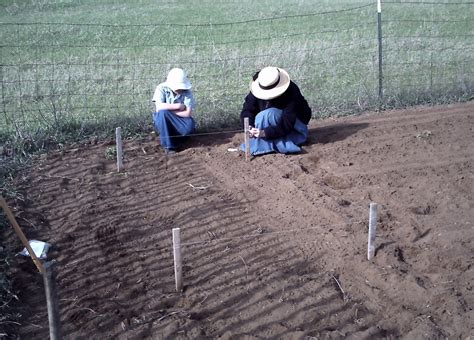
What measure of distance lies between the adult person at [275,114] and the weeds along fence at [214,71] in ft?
3.75

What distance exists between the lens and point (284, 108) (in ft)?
23.2

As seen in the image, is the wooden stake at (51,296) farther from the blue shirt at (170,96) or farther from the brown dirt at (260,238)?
the blue shirt at (170,96)

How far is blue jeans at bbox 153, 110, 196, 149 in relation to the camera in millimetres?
7258

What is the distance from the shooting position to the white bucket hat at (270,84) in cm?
693

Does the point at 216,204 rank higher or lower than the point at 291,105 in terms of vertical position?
lower

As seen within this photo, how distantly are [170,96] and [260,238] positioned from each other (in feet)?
9.63

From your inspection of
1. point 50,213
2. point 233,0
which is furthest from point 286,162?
point 233,0

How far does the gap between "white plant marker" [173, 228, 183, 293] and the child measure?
321 centimetres

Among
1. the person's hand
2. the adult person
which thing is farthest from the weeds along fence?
the person's hand

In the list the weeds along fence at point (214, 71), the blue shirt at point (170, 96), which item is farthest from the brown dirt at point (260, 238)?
the weeds along fence at point (214, 71)

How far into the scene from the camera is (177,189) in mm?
6156

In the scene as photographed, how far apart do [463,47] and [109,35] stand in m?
8.89

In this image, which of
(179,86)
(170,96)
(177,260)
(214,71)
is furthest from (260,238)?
(214,71)

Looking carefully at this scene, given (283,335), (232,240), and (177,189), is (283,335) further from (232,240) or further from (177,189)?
(177,189)
